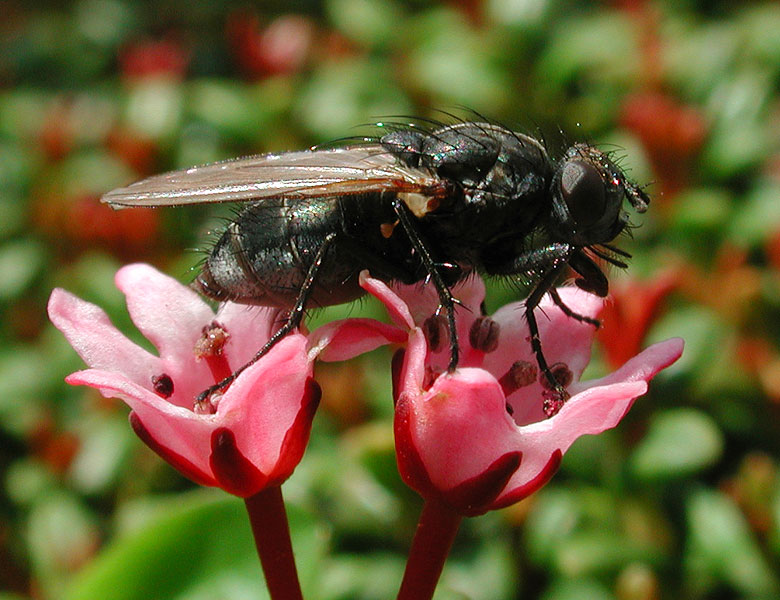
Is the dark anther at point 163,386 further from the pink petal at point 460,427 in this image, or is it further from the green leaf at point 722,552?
the green leaf at point 722,552

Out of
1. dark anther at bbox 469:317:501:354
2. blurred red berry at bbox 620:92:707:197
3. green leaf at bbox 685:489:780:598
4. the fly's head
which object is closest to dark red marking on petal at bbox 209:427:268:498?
dark anther at bbox 469:317:501:354

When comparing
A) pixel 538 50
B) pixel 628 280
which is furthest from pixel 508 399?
pixel 538 50

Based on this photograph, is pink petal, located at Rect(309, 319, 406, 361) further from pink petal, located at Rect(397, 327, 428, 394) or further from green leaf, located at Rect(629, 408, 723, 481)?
green leaf, located at Rect(629, 408, 723, 481)

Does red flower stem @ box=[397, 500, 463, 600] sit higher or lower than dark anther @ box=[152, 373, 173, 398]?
lower

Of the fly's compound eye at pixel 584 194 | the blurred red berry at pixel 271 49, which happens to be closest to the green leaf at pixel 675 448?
the fly's compound eye at pixel 584 194

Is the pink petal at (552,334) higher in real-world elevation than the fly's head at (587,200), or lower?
lower

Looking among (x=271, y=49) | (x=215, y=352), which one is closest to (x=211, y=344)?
(x=215, y=352)

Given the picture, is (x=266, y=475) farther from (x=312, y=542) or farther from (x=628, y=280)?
(x=628, y=280)

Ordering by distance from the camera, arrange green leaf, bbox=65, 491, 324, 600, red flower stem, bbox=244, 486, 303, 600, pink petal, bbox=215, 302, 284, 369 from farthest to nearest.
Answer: green leaf, bbox=65, 491, 324, 600 < pink petal, bbox=215, 302, 284, 369 < red flower stem, bbox=244, 486, 303, 600
